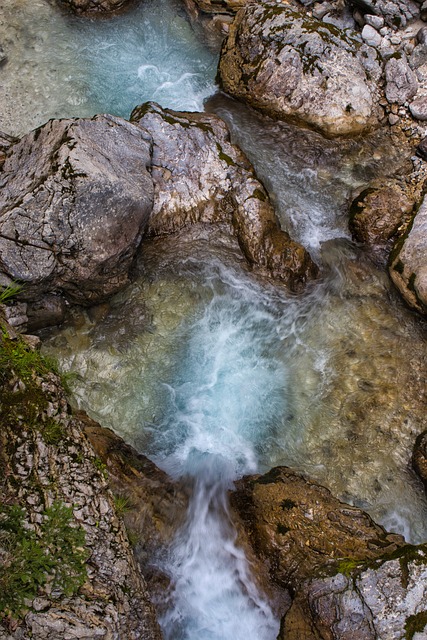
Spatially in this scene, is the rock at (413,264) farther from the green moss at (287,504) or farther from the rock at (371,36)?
the rock at (371,36)

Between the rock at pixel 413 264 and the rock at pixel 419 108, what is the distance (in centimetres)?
229

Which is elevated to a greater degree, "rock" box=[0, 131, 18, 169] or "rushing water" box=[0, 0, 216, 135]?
"rushing water" box=[0, 0, 216, 135]

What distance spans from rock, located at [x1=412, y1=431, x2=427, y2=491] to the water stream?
130 mm

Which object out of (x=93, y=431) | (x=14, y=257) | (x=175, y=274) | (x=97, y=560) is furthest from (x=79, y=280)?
(x=97, y=560)

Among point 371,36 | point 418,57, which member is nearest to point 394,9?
point 371,36

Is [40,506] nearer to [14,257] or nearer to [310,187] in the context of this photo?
[14,257]

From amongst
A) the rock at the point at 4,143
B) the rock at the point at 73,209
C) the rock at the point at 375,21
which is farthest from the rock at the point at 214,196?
the rock at the point at 375,21

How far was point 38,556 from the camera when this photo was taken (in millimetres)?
4188

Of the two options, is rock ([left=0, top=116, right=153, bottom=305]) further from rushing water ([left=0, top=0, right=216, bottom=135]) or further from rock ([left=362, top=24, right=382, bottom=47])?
rock ([left=362, top=24, right=382, bottom=47])

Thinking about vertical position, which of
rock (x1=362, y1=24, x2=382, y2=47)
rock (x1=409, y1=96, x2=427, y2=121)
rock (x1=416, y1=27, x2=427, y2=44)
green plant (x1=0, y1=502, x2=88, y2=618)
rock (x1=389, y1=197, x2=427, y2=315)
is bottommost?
green plant (x1=0, y1=502, x2=88, y2=618)

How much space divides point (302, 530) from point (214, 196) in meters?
4.83

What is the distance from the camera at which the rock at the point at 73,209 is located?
6488 millimetres

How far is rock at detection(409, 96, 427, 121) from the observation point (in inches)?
365

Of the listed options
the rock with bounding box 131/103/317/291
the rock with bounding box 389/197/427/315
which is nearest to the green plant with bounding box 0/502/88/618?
the rock with bounding box 131/103/317/291
